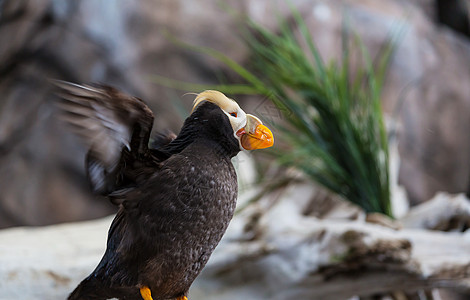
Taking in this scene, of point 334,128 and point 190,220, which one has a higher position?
point 190,220

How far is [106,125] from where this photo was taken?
659 mm

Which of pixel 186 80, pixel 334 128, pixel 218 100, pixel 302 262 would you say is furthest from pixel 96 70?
pixel 218 100

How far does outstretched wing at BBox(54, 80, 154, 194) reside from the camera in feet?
2.12

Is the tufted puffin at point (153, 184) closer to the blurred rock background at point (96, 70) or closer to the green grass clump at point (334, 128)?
the green grass clump at point (334, 128)

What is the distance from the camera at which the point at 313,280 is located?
3.78ft

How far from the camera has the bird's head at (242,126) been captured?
2.36ft

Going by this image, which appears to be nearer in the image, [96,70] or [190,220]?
[190,220]

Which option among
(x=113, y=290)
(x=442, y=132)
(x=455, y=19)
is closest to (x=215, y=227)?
(x=113, y=290)

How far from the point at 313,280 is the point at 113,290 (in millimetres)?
573

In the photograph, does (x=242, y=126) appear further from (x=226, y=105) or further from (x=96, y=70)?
(x=96, y=70)

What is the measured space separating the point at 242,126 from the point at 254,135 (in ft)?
0.07

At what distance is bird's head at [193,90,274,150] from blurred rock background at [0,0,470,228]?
152 centimetres

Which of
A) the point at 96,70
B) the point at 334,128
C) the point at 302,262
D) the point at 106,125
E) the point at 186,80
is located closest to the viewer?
the point at 106,125

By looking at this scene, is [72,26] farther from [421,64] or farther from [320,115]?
[421,64]
